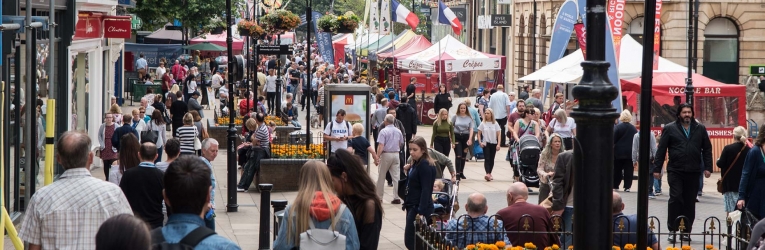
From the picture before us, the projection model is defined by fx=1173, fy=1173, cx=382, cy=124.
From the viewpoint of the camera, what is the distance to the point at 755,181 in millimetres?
11539

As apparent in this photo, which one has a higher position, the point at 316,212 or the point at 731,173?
the point at 316,212

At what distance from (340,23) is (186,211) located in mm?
25082

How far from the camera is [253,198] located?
62.6ft

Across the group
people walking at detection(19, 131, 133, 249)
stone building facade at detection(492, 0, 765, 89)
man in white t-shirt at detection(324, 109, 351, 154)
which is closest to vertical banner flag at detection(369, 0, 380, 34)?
stone building facade at detection(492, 0, 765, 89)

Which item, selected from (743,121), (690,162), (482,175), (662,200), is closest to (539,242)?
(690,162)

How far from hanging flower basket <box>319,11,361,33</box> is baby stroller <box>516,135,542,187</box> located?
10.7 m

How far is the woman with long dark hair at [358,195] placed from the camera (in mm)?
7188

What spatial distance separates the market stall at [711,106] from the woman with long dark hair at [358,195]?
58.4 ft

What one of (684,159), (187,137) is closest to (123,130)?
(187,137)

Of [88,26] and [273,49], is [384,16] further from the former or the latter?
[88,26]

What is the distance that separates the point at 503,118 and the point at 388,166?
10.8 meters

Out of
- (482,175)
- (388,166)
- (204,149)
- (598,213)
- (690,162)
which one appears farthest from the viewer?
(482,175)

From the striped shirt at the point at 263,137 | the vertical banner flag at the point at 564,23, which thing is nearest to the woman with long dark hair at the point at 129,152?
the striped shirt at the point at 263,137

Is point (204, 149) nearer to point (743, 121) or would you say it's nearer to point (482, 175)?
point (482, 175)
